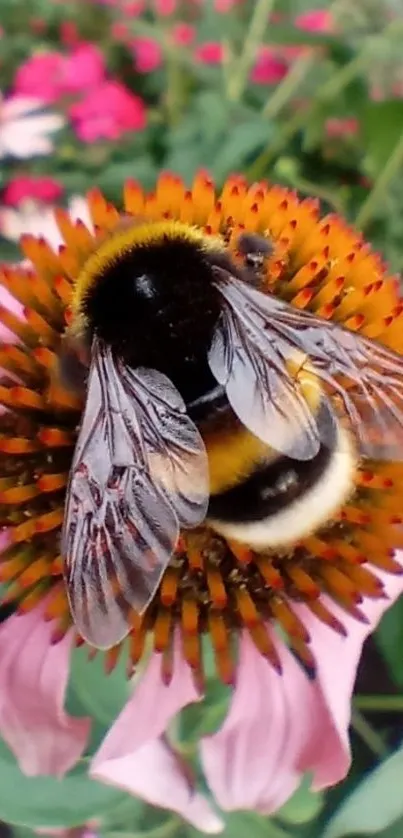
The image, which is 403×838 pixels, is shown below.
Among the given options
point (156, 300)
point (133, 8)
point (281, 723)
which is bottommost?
point (281, 723)

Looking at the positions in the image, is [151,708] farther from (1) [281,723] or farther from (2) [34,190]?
(2) [34,190]

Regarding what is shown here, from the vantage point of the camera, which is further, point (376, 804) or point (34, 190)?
point (34, 190)

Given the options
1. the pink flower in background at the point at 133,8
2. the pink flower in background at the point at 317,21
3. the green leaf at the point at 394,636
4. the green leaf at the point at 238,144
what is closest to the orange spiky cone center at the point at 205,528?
the green leaf at the point at 394,636

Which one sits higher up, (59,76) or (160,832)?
(59,76)

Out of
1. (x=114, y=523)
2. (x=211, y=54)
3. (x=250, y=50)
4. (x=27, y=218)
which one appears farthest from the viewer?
(x=211, y=54)

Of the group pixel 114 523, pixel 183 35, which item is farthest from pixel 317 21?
pixel 114 523

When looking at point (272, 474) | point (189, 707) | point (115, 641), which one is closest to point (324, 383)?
point (272, 474)
